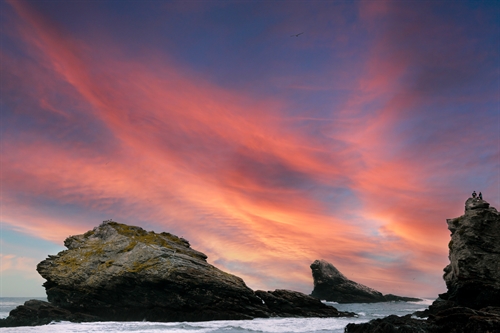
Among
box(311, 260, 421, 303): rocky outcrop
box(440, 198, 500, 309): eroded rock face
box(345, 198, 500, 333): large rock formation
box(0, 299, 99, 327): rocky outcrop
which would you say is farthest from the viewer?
box(311, 260, 421, 303): rocky outcrop

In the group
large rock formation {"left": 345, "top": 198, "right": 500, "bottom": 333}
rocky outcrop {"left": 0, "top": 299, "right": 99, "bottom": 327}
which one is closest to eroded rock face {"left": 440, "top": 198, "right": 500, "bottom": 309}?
large rock formation {"left": 345, "top": 198, "right": 500, "bottom": 333}

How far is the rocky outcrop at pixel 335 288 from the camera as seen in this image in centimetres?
12369

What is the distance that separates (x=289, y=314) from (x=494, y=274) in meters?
26.7

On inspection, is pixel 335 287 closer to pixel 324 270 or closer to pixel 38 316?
pixel 324 270

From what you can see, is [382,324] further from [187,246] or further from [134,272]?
[187,246]

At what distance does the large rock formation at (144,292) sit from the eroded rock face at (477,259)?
1577cm

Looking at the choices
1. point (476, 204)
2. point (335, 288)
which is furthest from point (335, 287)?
point (476, 204)

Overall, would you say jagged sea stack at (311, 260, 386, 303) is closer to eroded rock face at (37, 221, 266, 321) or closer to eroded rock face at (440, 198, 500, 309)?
eroded rock face at (440, 198, 500, 309)

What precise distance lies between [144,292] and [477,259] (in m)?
43.7

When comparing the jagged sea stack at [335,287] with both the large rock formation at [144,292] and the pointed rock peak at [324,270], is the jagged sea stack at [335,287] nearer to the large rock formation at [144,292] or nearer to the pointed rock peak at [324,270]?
the pointed rock peak at [324,270]

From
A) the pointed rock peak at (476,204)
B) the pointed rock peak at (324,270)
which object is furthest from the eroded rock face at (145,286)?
the pointed rock peak at (324,270)

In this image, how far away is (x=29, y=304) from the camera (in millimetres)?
47375

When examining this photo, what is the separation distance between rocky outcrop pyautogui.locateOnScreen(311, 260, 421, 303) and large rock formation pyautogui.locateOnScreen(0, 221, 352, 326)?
76.6m

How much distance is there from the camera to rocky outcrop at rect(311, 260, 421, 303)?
123688mm
